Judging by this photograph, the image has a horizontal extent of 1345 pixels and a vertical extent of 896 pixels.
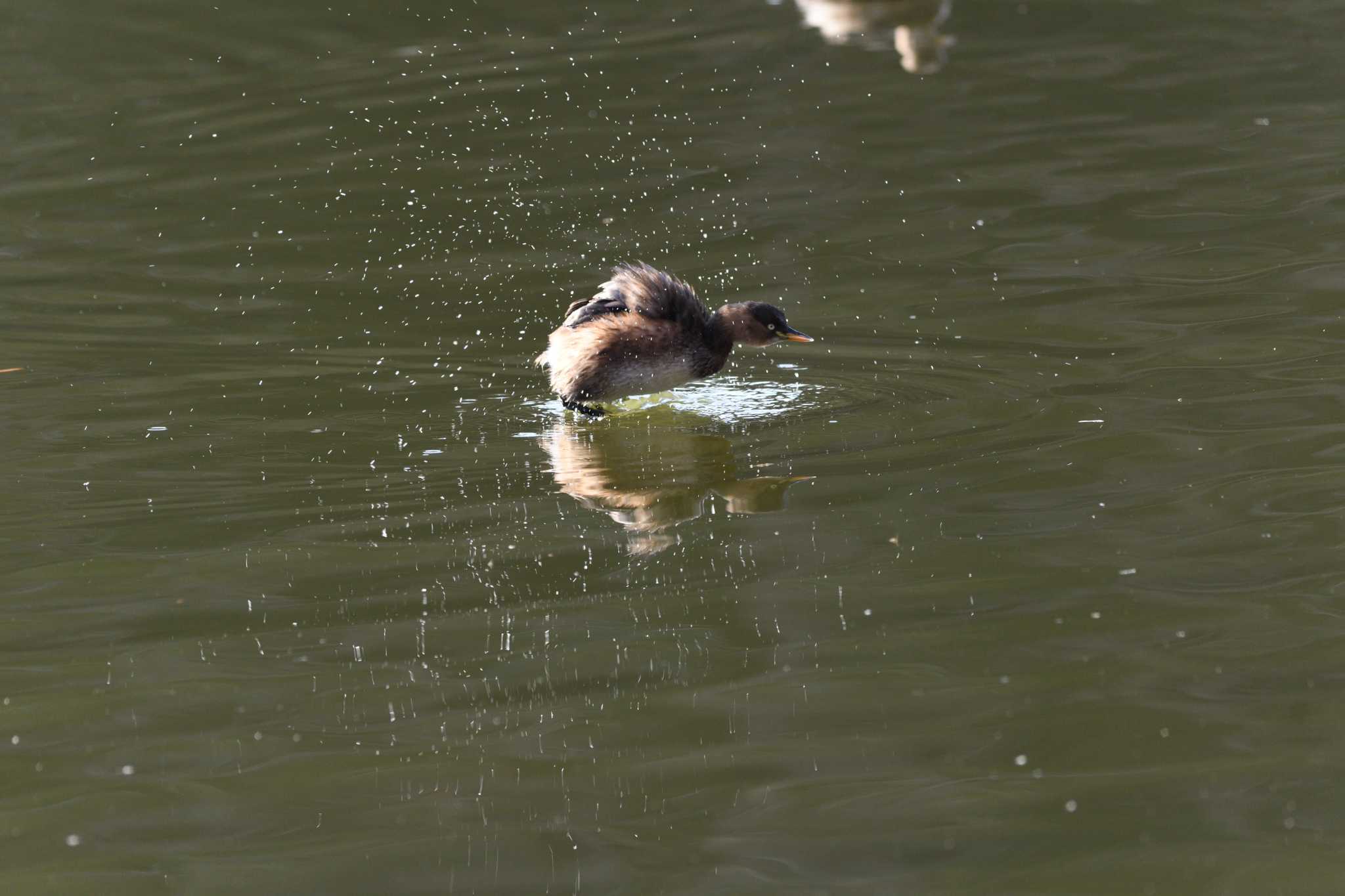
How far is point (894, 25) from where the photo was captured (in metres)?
16.3

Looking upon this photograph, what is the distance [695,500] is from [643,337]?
59.5 inches

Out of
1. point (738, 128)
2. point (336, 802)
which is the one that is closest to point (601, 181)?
point (738, 128)

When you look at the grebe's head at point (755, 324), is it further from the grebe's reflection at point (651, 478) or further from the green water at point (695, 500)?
the grebe's reflection at point (651, 478)

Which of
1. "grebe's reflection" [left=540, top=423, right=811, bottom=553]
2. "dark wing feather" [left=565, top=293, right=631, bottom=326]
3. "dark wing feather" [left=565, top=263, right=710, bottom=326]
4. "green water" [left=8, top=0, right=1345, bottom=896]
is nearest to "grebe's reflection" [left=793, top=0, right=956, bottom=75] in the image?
"green water" [left=8, top=0, right=1345, bottom=896]

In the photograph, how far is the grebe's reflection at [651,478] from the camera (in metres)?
6.26

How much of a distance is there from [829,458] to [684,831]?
9.52 feet

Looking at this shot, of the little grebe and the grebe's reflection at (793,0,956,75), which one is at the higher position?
the grebe's reflection at (793,0,956,75)

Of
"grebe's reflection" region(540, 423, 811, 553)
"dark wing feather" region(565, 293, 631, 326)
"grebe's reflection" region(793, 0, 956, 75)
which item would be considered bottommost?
"grebe's reflection" region(540, 423, 811, 553)

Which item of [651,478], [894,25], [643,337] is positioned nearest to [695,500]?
[651,478]

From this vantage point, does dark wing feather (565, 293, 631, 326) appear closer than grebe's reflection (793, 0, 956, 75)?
Yes

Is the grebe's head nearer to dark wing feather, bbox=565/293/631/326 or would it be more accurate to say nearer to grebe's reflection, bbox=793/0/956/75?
dark wing feather, bbox=565/293/631/326

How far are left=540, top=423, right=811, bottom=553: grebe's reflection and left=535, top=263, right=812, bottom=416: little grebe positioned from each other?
0.72ft

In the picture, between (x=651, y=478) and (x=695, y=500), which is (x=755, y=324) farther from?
(x=695, y=500)

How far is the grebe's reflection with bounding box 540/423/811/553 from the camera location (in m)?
6.26
